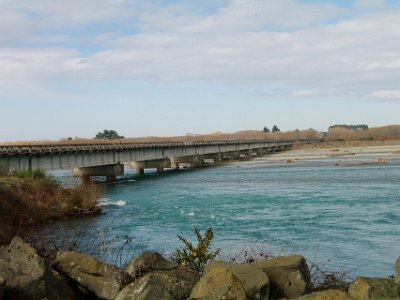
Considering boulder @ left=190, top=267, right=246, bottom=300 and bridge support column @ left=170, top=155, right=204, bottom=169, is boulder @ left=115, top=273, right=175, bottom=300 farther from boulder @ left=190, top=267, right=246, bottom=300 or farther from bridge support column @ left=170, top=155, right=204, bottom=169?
bridge support column @ left=170, top=155, right=204, bottom=169

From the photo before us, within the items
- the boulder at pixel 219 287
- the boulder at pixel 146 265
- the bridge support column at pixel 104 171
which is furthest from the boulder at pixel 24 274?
the bridge support column at pixel 104 171

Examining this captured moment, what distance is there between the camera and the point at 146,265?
1183 centimetres

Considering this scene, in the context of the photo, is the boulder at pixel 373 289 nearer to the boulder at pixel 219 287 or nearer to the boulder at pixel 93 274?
the boulder at pixel 219 287

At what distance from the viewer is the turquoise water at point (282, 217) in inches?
1000

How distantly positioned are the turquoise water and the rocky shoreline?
9780 millimetres

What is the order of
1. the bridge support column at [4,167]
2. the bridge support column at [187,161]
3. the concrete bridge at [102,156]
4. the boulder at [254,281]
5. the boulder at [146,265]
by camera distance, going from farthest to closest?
1. the bridge support column at [187,161]
2. the concrete bridge at [102,156]
3. the bridge support column at [4,167]
4. the boulder at [146,265]
5. the boulder at [254,281]

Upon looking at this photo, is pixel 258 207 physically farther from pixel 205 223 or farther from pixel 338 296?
pixel 338 296

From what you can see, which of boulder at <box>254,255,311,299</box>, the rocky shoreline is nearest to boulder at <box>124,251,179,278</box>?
the rocky shoreline

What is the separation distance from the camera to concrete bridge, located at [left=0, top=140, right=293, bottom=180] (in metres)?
56.6

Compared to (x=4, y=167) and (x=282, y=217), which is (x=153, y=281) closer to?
(x=282, y=217)

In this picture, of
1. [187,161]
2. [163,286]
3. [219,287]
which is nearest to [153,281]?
[163,286]

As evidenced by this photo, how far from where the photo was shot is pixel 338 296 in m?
8.92

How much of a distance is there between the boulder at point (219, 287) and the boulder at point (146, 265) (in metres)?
1.91

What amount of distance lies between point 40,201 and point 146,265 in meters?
29.0
